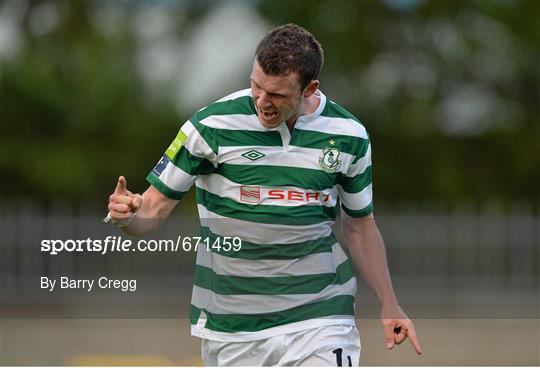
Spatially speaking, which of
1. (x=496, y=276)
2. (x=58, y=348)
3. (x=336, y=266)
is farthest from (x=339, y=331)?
(x=496, y=276)

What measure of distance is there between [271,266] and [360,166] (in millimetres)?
592

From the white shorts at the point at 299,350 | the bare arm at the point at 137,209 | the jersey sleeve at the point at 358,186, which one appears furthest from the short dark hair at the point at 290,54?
the white shorts at the point at 299,350

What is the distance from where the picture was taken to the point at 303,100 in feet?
14.4

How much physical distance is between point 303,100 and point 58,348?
21.1 ft

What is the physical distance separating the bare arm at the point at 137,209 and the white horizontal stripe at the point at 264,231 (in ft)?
0.79

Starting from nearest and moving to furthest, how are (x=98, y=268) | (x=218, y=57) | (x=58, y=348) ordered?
(x=58, y=348), (x=98, y=268), (x=218, y=57)

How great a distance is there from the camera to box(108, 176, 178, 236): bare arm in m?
4.00

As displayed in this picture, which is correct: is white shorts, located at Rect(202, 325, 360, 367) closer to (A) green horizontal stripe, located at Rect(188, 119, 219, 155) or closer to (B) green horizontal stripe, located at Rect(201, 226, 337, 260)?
(B) green horizontal stripe, located at Rect(201, 226, 337, 260)

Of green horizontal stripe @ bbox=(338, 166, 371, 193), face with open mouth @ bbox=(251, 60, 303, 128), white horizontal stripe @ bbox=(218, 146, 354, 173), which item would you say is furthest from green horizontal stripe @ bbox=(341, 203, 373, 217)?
face with open mouth @ bbox=(251, 60, 303, 128)

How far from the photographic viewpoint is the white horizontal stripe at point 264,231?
13.9ft

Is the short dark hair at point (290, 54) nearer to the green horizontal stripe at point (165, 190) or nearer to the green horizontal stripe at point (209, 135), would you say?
the green horizontal stripe at point (209, 135)

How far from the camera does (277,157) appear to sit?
426cm

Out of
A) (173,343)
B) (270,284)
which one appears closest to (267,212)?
(270,284)

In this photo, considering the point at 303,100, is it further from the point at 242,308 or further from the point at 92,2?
the point at 92,2
